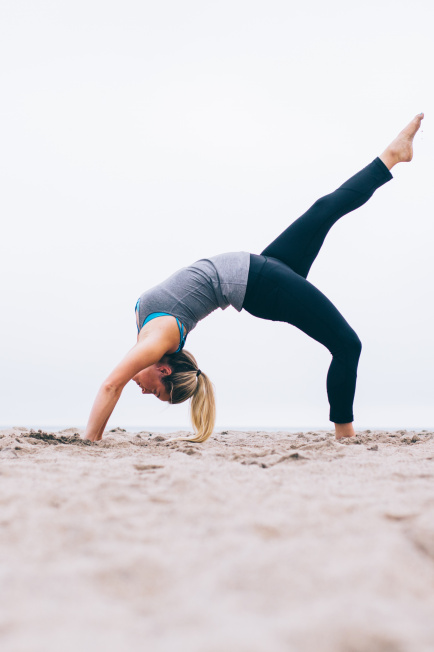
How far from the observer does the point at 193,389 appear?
128 inches

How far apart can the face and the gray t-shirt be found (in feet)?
1.04

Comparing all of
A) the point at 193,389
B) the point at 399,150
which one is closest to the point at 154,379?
the point at 193,389

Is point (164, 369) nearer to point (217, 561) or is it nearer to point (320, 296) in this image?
point (320, 296)

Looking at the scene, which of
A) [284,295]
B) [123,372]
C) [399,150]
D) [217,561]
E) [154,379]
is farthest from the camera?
[154,379]

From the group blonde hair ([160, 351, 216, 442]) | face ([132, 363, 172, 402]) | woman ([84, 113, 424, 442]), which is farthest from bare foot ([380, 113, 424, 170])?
face ([132, 363, 172, 402])

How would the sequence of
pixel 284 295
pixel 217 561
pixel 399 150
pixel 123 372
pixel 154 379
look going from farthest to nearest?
1. pixel 154 379
2. pixel 399 150
3. pixel 284 295
4. pixel 123 372
5. pixel 217 561

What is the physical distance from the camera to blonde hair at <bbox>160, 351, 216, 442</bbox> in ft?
10.4

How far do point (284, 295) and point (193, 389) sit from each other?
0.85m

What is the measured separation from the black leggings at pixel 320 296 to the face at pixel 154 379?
2.10ft

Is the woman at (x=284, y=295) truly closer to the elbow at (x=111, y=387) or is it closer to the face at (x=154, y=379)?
the face at (x=154, y=379)

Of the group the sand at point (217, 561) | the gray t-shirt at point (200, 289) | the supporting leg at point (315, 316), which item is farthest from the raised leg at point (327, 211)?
the sand at point (217, 561)

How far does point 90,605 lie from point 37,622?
0.08 meters

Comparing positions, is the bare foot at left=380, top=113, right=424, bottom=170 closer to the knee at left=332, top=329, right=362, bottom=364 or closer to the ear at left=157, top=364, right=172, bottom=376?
the knee at left=332, top=329, right=362, bottom=364

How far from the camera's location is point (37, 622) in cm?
79
